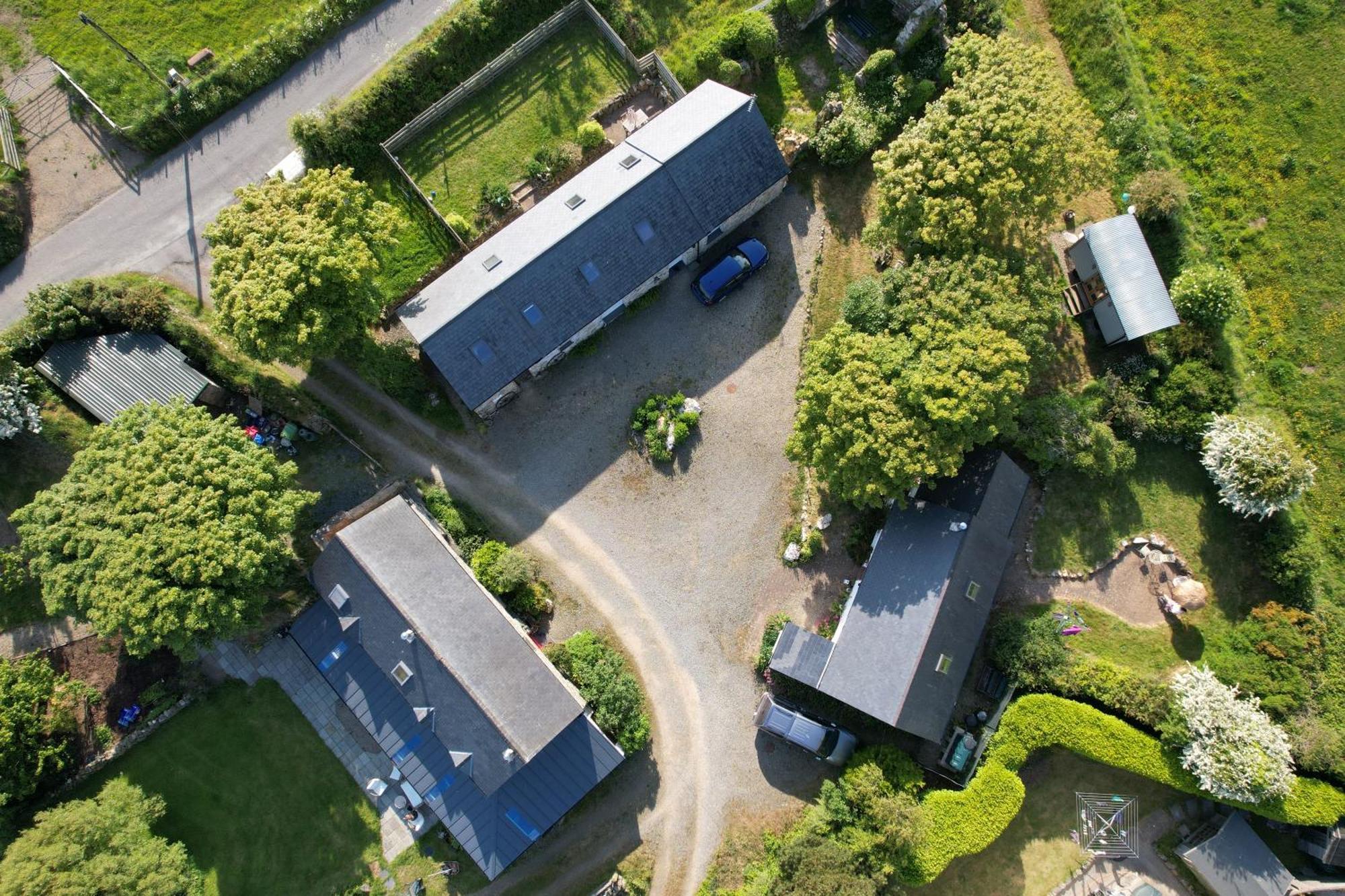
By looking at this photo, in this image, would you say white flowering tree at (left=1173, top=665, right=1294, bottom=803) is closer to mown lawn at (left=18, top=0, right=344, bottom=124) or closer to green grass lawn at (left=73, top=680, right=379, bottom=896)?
green grass lawn at (left=73, top=680, right=379, bottom=896)

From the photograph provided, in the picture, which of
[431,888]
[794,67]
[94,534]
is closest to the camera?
[94,534]

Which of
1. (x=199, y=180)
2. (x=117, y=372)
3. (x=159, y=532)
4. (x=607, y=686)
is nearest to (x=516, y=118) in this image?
(x=199, y=180)

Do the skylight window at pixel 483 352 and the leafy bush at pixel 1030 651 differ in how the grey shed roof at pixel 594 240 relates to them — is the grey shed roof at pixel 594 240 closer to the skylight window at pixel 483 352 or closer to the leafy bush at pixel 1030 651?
the skylight window at pixel 483 352

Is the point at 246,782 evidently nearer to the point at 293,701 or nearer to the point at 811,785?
the point at 293,701

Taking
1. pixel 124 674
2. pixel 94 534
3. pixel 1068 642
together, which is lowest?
pixel 1068 642

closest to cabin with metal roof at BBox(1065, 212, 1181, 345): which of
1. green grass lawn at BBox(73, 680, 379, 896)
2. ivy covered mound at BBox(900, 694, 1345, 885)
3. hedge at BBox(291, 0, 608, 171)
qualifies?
ivy covered mound at BBox(900, 694, 1345, 885)

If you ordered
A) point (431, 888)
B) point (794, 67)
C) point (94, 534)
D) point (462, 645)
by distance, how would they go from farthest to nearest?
point (794, 67) → point (431, 888) → point (462, 645) → point (94, 534)

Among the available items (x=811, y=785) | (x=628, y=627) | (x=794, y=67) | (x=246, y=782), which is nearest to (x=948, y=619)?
(x=811, y=785)

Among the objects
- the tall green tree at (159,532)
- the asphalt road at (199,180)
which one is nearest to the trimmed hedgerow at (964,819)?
the tall green tree at (159,532)
